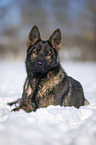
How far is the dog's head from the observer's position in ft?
12.1

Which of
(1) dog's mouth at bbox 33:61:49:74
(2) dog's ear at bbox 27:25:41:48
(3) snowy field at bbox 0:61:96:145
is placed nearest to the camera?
(3) snowy field at bbox 0:61:96:145

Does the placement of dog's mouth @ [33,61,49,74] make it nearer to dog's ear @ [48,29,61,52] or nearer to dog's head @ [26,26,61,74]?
dog's head @ [26,26,61,74]

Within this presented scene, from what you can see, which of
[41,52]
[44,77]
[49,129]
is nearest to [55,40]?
[41,52]

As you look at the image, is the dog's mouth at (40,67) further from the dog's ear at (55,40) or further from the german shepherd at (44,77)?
the dog's ear at (55,40)

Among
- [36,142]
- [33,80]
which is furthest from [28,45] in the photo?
[36,142]

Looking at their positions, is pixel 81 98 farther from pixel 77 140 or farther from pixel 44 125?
pixel 77 140

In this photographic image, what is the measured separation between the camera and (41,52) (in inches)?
149

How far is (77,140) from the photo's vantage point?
2.12m

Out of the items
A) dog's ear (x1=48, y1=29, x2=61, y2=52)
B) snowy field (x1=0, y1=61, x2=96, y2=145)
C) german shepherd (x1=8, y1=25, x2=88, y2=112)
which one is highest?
dog's ear (x1=48, y1=29, x2=61, y2=52)

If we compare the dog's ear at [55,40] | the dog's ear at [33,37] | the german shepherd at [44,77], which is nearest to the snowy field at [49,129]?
the german shepherd at [44,77]

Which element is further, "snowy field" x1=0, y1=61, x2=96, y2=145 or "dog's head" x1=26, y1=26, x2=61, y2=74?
"dog's head" x1=26, y1=26, x2=61, y2=74

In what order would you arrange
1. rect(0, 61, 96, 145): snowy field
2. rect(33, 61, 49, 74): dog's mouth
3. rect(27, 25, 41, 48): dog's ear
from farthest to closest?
rect(27, 25, 41, 48): dog's ear, rect(33, 61, 49, 74): dog's mouth, rect(0, 61, 96, 145): snowy field

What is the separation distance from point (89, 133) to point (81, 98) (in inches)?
82.5

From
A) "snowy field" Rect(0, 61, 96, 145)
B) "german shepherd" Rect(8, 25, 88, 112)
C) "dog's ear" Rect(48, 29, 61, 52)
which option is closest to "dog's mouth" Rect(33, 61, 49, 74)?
"german shepherd" Rect(8, 25, 88, 112)
